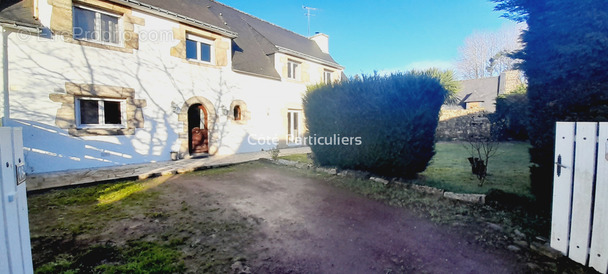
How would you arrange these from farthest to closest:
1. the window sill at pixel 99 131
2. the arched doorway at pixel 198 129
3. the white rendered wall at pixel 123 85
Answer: the arched doorway at pixel 198 129
the window sill at pixel 99 131
the white rendered wall at pixel 123 85

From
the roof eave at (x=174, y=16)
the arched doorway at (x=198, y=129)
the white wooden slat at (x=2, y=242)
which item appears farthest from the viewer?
the arched doorway at (x=198, y=129)

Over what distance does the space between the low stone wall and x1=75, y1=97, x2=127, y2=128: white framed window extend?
55.7 ft

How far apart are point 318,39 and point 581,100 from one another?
16835 millimetres

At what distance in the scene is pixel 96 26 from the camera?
7477 mm

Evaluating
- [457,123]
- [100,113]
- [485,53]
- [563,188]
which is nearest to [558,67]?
[563,188]

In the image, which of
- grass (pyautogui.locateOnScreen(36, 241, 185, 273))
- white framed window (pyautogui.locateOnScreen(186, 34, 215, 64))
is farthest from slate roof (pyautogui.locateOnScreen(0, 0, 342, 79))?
grass (pyautogui.locateOnScreen(36, 241, 185, 273))

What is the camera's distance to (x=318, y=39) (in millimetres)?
18250

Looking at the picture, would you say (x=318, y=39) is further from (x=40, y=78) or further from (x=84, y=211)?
(x=84, y=211)

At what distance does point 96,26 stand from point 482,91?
118ft

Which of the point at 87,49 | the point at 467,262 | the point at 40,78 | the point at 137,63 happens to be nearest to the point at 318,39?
the point at 137,63

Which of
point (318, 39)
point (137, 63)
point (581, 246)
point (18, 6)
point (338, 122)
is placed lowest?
point (581, 246)

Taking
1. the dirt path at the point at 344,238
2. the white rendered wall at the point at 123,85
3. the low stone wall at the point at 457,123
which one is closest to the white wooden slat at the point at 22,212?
the dirt path at the point at 344,238

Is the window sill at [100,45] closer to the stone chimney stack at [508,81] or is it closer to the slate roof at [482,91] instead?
the slate roof at [482,91]

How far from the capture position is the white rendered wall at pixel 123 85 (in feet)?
21.2
